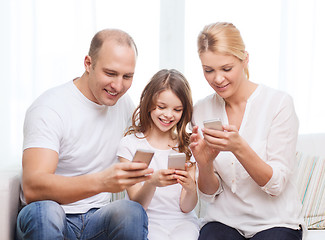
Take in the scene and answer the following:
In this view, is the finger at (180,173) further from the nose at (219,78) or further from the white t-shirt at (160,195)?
the nose at (219,78)

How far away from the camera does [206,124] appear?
184cm

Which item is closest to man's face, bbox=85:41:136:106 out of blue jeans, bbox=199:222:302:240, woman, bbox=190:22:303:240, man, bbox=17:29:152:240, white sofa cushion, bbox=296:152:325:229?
man, bbox=17:29:152:240

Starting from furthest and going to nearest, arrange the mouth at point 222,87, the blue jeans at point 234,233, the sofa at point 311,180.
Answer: the sofa at point 311,180 → the mouth at point 222,87 → the blue jeans at point 234,233

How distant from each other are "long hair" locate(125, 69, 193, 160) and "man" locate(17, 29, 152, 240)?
93mm

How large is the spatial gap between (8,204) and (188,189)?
775 millimetres

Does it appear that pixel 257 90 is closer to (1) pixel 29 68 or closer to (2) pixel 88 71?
(2) pixel 88 71

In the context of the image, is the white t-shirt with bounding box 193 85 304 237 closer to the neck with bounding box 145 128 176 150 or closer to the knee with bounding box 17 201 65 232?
the neck with bounding box 145 128 176 150

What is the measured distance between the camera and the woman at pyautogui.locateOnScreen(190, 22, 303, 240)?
77.2 inches

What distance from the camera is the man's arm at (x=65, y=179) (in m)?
1.70

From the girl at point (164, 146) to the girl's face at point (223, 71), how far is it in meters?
0.25

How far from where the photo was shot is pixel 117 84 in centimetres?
204

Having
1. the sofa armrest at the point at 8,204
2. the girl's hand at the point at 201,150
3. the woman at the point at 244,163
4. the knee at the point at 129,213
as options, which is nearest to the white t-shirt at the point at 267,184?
the woman at the point at 244,163

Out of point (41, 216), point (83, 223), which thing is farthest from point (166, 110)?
point (41, 216)

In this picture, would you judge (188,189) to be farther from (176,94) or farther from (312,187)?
(312,187)
